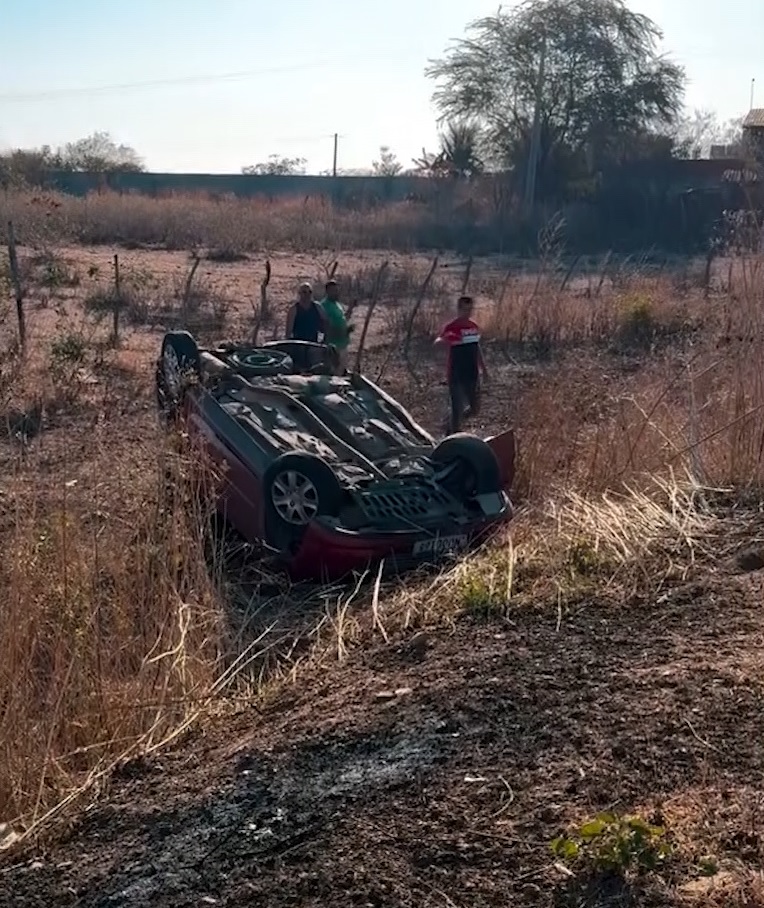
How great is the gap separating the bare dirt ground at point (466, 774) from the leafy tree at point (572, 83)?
142 ft

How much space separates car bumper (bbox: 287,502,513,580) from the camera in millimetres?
7254

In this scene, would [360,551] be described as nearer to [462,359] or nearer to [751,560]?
[751,560]

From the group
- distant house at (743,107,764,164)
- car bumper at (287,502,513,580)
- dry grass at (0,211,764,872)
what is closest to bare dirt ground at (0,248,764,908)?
dry grass at (0,211,764,872)

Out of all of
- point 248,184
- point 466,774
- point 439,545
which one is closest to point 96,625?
point 466,774

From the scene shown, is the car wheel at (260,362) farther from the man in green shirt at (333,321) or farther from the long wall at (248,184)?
the long wall at (248,184)

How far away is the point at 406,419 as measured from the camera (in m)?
9.05

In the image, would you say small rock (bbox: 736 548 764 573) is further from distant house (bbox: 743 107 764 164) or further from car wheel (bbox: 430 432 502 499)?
distant house (bbox: 743 107 764 164)

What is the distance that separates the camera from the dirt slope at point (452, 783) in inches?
124

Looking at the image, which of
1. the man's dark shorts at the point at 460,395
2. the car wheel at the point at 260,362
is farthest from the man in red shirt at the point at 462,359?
the car wheel at the point at 260,362

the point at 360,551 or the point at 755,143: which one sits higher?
the point at 755,143

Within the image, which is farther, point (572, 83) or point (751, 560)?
point (572, 83)

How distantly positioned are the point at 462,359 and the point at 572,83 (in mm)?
38321

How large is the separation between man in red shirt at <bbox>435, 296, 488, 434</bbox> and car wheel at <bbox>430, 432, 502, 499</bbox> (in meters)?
3.73

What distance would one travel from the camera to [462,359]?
468 inches
